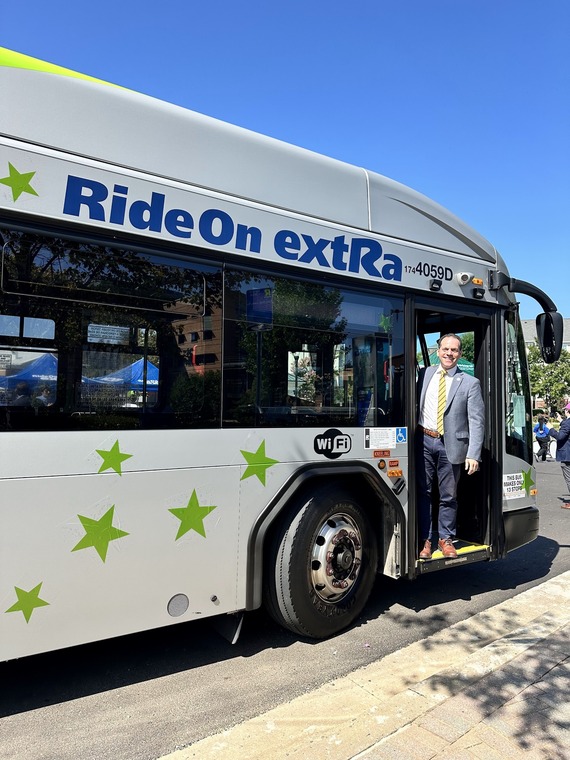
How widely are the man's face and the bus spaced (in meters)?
0.31

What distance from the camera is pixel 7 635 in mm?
2781

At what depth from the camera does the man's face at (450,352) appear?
483cm

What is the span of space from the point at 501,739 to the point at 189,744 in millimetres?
1537

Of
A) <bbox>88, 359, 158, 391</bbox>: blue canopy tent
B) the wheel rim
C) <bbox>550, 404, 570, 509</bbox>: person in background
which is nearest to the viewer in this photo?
<bbox>88, 359, 158, 391</bbox>: blue canopy tent

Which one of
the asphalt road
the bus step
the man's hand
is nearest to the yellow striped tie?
the man's hand

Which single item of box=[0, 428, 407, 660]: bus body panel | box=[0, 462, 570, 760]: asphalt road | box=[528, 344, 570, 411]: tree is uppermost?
box=[528, 344, 570, 411]: tree

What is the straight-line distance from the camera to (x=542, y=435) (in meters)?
15.5

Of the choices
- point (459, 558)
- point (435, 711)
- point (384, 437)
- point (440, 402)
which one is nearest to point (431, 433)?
point (440, 402)

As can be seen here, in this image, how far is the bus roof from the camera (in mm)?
2945

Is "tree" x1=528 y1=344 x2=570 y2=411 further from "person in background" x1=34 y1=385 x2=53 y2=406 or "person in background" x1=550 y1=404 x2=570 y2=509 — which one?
"person in background" x1=34 y1=385 x2=53 y2=406

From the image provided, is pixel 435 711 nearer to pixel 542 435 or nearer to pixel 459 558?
pixel 459 558

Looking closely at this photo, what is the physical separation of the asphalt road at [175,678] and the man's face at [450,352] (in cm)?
205

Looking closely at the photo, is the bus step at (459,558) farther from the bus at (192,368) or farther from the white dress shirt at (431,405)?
the white dress shirt at (431,405)

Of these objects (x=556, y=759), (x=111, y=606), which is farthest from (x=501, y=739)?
(x=111, y=606)
